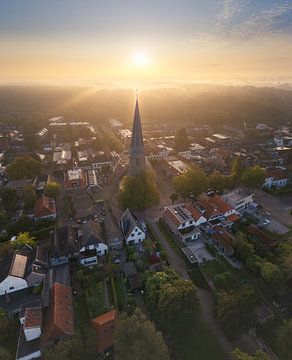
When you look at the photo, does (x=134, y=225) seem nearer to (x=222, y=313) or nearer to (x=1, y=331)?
(x=222, y=313)

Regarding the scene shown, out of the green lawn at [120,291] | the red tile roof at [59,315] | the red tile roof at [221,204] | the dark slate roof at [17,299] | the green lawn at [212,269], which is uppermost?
the red tile roof at [221,204]

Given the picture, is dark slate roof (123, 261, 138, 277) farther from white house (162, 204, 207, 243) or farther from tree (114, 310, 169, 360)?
white house (162, 204, 207, 243)

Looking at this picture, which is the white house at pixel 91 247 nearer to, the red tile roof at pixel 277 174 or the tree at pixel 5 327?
the tree at pixel 5 327

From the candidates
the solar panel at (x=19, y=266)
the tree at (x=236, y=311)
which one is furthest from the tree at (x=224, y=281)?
the solar panel at (x=19, y=266)

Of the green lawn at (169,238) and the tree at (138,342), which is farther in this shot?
the green lawn at (169,238)

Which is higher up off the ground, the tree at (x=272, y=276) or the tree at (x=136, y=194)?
the tree at (x=136, y=194)

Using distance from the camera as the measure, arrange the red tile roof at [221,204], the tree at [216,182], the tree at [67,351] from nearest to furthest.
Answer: the tree at [67,351] → the red tile roof at [221,204] → the tree at [216,182]

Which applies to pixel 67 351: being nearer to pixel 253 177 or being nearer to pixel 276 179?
pixel 253 177

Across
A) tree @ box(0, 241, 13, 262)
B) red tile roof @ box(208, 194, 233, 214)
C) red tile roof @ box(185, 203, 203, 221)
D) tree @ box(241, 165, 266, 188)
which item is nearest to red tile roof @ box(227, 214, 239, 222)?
red tile roof @ box(208, 194, 233, 214)
